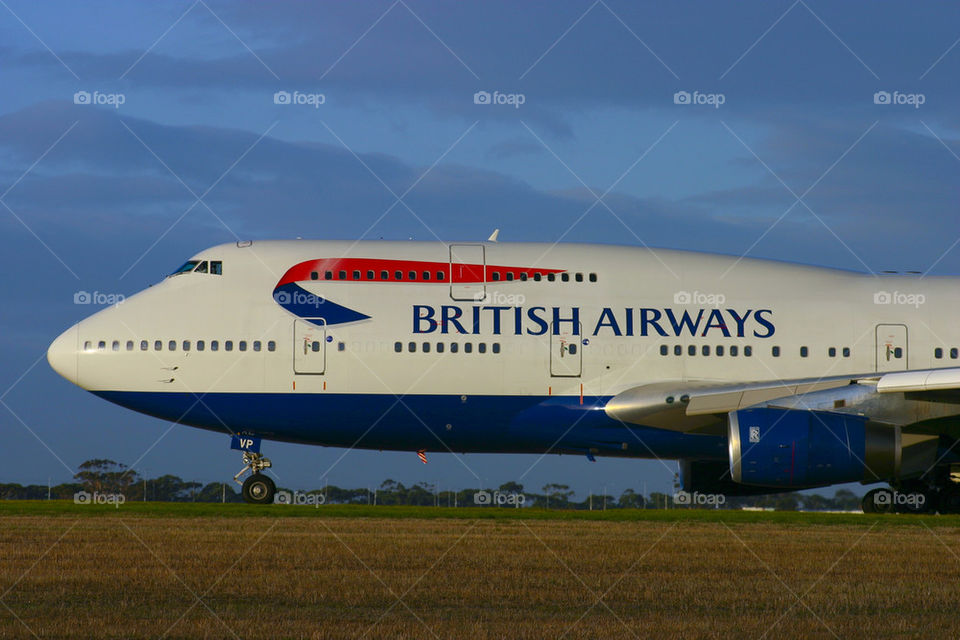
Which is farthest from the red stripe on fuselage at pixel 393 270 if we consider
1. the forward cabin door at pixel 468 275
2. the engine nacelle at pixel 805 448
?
the engine nacelle at pixel 805 448

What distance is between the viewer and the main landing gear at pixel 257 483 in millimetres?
20141

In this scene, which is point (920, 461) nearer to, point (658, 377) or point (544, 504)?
point (658, 377)

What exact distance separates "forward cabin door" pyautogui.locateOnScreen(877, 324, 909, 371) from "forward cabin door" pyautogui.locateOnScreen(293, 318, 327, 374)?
9581mm

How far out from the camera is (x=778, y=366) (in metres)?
21.0

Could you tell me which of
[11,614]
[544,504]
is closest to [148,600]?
[11,614]

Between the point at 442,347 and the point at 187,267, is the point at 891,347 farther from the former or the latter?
the point at 187,267

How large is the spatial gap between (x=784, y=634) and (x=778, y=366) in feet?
46.8
